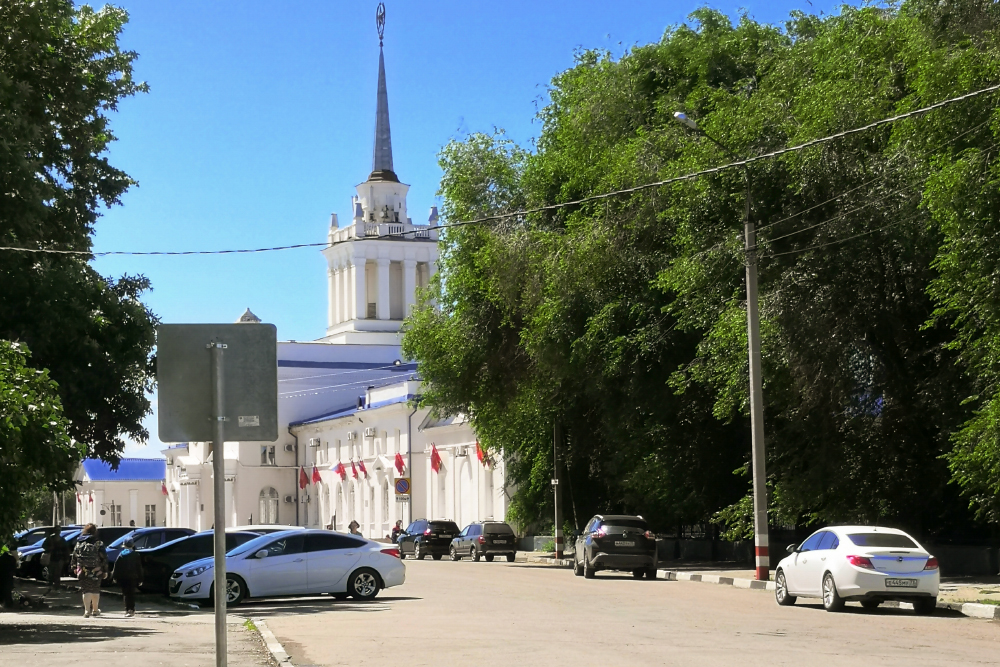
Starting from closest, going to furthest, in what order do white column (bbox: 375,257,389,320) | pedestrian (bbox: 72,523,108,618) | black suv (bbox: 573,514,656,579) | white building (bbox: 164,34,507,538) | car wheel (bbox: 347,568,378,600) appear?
1. pedestrian (bbox: 72,523,108,618)
2. car wheel (bbox: 347,568,378,600)
3. black suv (bbox: 573,514,656,579)
4. white building (bbox: 164,34,507,538)
5. white column (bbox: 375,257,389,320)

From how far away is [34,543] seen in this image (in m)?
49.4

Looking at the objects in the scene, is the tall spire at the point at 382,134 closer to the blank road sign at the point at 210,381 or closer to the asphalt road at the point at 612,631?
the asphalt road at the point at 612,631

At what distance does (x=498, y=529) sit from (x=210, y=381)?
42630 millimetres

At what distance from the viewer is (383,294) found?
115500mm

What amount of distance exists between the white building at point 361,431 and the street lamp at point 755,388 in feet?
118

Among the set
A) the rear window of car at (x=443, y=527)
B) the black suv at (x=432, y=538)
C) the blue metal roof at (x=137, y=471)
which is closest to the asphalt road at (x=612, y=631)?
the black suv at (x=432, y=538)

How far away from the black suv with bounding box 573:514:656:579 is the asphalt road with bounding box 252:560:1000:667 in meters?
5.50

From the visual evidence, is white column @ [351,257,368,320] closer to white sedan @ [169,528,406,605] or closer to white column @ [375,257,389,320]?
white column @ [375,257,389,320]

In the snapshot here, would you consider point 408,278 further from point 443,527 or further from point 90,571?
point 90,571

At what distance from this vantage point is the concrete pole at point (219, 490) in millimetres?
9367

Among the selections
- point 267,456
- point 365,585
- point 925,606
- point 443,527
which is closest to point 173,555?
point 365,585

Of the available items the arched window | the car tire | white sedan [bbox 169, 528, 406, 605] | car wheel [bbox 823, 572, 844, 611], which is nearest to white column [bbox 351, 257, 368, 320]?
the arched window

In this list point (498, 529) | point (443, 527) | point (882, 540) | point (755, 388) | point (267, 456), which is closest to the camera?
point (882, 540)

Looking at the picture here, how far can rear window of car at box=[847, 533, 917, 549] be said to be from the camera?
21266 mm
